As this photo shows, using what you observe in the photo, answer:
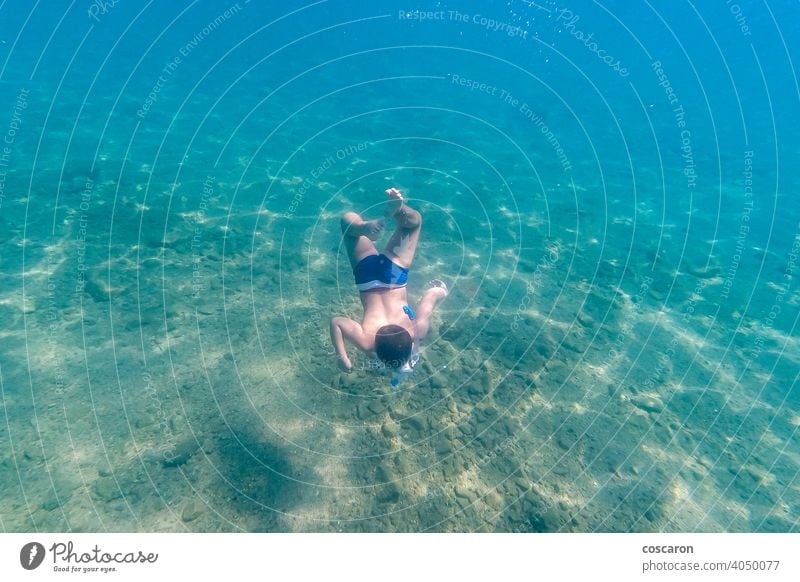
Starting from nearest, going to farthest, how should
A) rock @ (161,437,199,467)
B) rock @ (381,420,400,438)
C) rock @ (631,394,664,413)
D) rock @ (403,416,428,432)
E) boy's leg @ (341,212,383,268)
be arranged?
rock @ (161,437,199,467) < rock @ (381,420,400,438) < rock @ (403,416,428,432) < boy's leg @ (341,212,383,268) < rock @ (631,394,664,413)

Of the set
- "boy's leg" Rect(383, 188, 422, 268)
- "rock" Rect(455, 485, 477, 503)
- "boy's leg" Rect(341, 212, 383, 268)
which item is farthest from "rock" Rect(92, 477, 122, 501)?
"boy's leg" Rect(383, 188, 422, 268)

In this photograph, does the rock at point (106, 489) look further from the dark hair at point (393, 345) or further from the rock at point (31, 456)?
the dark hair at point (393, 345)

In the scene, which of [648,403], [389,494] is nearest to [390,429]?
[389,494]

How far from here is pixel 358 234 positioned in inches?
331

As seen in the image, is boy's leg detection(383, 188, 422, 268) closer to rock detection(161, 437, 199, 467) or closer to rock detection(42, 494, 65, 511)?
rock detection(161, 437, 199, 467)

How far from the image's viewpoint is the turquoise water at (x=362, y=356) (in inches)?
264

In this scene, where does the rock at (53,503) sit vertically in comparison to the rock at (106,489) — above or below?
below

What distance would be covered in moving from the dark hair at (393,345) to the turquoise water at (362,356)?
1834 millimetres

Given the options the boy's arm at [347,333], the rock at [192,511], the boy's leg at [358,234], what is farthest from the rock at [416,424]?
the rock at [192,511]

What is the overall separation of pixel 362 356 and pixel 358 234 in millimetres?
2402

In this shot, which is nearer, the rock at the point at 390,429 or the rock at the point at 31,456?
the rock at the point at 31,456

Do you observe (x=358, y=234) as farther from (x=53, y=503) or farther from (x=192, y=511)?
(x=53, y=503)

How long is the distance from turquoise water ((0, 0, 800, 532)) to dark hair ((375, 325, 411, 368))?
6.02 feet

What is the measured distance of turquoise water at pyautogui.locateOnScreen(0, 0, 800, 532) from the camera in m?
6.71
